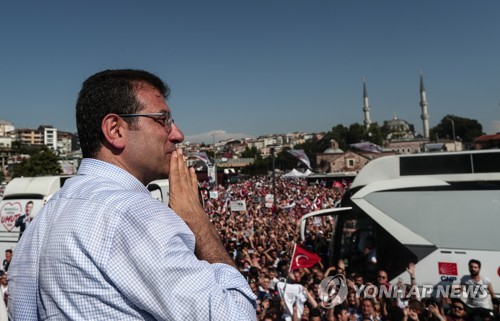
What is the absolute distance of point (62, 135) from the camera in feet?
518

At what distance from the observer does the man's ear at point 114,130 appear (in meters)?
1.31

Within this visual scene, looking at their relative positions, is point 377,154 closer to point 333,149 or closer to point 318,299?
point 333,149

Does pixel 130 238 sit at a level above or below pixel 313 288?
above

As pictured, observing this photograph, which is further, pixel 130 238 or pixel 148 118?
pixel 148 118

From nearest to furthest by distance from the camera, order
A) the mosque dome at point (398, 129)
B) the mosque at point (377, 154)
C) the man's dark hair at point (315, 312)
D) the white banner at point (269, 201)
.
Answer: the man's dark hair at point (315, 312)
the white banner at point (269, 201)
the mosque at point (377, 154)
the mosque dome at point (398, 129)

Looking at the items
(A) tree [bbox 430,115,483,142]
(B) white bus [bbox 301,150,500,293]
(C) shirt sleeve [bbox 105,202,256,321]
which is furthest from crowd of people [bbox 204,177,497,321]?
(A) tree [bbox 430,115,483,142]

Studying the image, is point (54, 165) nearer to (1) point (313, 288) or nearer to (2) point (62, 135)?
(1) point (313, 288)

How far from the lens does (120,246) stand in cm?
100

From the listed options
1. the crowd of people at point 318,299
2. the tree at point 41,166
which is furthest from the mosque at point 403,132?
the crowd of people at point 318,299

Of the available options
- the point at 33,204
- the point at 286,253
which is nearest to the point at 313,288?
the point at 286,253

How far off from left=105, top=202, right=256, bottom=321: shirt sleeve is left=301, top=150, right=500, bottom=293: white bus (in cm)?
651

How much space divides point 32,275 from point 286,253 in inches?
369

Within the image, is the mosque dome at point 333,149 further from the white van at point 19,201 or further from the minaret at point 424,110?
the white van at point 19,201

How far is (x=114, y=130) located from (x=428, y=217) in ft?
22.5
